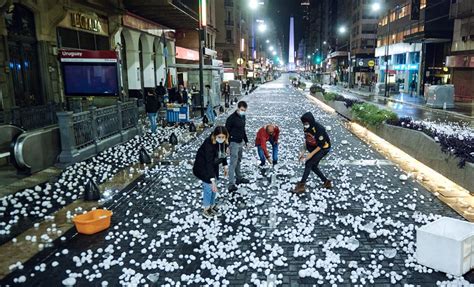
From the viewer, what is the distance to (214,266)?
609 centimetres

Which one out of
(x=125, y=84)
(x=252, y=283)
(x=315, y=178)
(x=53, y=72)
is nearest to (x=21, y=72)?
(x=53, y=72)

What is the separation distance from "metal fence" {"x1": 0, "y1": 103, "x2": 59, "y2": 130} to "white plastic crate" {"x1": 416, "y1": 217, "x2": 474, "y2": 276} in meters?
13.3

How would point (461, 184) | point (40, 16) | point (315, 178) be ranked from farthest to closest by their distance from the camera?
point (40, 16) < point (315, 178) < point (461, 184)

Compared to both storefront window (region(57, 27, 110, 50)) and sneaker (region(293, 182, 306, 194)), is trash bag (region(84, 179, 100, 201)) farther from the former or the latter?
storefront window (region(57, 27, 110, 50))

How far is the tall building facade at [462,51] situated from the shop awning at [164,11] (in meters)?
25.1

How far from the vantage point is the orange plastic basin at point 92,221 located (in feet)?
24.1

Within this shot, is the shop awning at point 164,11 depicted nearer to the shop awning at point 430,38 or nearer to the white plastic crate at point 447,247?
the shop awning at point 430,38

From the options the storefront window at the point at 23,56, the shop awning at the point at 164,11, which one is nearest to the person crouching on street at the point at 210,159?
the storefront window at the point at 23,56

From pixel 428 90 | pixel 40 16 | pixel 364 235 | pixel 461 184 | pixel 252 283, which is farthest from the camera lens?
pixel 428 90

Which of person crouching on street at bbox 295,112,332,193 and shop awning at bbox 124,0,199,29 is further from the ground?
shop awning at bbox 124,0,199,29

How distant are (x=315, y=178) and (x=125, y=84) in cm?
2208

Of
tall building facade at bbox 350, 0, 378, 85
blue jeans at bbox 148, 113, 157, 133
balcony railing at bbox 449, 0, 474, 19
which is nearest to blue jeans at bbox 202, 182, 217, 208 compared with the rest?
blue jeans at bbox 148, 113, 157, 133

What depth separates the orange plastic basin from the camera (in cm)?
734

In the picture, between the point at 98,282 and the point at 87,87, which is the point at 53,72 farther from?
the point at 98,282
